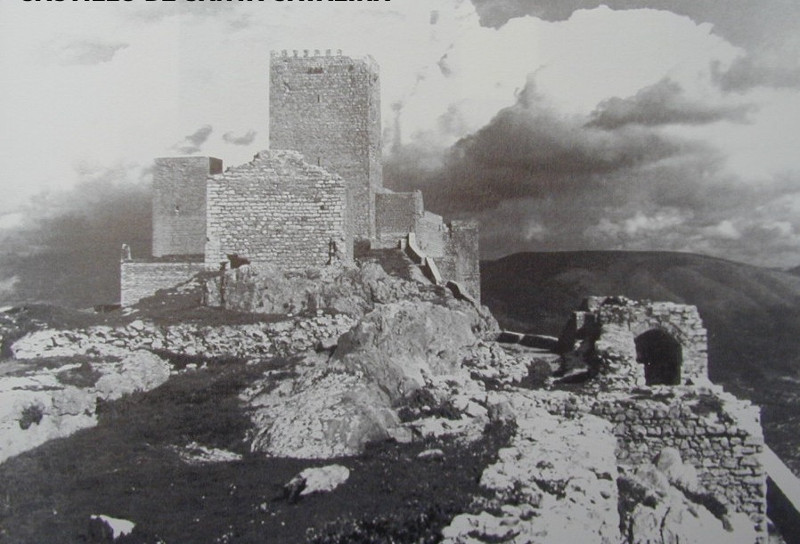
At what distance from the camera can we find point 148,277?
1068 inches

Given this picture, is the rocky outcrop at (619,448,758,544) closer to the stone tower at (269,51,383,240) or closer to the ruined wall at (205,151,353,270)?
the ruined wall at (205,151,353,270)

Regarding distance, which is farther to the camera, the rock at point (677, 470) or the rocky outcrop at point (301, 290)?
the rocky outcrop at point (301, 290)

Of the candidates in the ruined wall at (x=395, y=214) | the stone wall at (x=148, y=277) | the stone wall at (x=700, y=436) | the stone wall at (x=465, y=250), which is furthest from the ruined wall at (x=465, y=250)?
the stone wall at (x=700, y=436)

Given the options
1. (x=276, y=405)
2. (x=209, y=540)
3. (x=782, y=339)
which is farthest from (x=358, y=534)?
(x=782, y=339)

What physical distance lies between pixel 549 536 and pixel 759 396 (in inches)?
930

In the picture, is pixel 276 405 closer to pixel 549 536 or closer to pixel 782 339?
pixel 549 536

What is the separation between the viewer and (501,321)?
50.2m

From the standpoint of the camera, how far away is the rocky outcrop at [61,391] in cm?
1073

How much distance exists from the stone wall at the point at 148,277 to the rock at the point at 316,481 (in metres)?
18.9

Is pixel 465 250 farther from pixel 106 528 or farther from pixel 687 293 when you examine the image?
pixel 106 528

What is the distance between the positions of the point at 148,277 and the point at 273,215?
8.49 meters

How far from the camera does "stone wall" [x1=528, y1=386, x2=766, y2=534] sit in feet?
40.7

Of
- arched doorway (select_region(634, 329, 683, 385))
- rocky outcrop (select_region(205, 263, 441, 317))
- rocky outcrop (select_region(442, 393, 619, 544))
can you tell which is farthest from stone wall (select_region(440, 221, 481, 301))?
rocky outcrop (select_region(442, 393, 619, 544))

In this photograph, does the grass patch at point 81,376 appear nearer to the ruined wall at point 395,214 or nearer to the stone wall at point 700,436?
the stone wall at point 700,436
